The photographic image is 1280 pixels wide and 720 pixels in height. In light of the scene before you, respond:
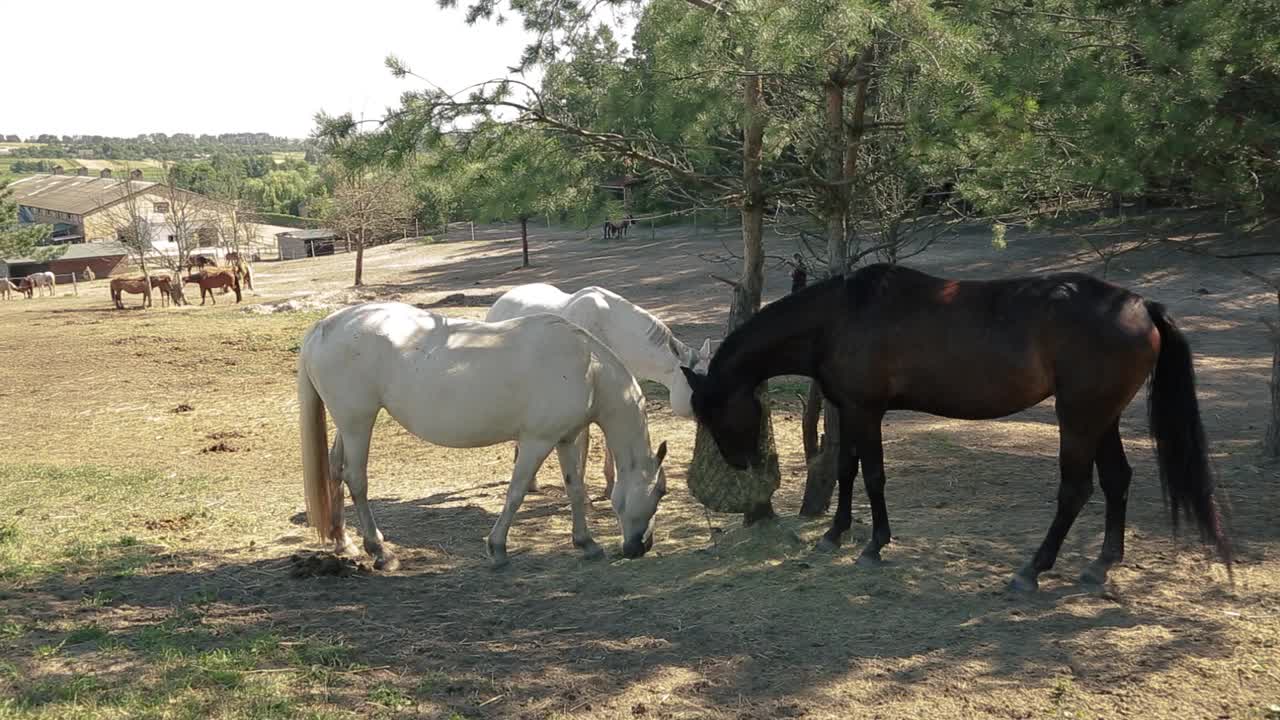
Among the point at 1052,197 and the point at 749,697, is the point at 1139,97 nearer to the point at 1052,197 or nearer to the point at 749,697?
the point at 1052,197

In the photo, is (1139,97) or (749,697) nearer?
(749,697)

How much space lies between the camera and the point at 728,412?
18.5ft

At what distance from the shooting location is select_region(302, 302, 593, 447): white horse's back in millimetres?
5699

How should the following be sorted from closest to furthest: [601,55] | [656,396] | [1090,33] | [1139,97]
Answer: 1. [1139,97]
2. [1090,33]
3. [601,55]
4. [656,396]

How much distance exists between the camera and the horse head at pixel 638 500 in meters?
5.78

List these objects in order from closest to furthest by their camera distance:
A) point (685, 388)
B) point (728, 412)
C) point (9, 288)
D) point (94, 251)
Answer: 1. point (728, 412)
2. point (685, 388)
3. point (9, 288)
4. point (94, 251)

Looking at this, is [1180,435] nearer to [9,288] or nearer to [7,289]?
[9,288]

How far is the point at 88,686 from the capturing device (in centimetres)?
410

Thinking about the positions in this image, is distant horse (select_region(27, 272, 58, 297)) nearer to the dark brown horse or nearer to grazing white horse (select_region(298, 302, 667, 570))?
grazing white horse (select_region(298, 302, 667, 570))

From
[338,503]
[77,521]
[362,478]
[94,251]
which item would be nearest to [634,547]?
[362,478]

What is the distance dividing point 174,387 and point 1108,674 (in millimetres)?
12776

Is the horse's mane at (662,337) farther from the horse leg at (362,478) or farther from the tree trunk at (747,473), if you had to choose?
the horse leg at (362,478)

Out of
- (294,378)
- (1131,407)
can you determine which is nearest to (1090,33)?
(1131,407)

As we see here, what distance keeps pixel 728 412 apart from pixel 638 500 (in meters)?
0.78
